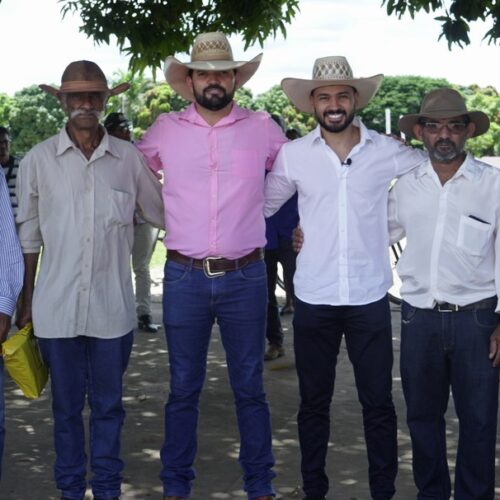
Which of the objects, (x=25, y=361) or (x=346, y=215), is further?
(x=346, y=215)

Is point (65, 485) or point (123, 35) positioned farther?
point (123, 35)

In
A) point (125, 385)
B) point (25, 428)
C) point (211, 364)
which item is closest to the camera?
point (25, 428)

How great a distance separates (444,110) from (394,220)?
591 mm

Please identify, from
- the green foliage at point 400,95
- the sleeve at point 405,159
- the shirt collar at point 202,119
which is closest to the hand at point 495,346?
the sleeve at point 405,159

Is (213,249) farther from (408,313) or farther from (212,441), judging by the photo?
(212,441)

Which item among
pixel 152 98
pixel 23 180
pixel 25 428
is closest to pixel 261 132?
pixel 23 180

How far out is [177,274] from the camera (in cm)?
526

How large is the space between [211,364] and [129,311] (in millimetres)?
3777

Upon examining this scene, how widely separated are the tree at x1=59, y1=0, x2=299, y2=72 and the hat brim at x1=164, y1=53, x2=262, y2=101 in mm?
4460

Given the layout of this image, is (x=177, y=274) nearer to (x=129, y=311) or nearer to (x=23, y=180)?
(x=129, y=311)

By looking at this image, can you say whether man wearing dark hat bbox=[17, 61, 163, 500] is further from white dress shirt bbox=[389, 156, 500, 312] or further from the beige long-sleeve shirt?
white dress shirt bbox=[389, 156, 500, 312]

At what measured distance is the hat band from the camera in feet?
16.8

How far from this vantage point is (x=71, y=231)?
510 centimetres

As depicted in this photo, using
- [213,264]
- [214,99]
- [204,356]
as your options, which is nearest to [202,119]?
[214,99]
